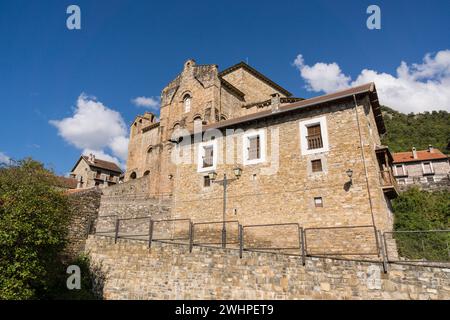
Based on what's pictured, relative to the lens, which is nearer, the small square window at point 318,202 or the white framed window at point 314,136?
the small square window at point 318,202

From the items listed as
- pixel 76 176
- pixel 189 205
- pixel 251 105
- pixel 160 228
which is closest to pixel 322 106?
pixel 189 205

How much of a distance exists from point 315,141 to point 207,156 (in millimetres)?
6020

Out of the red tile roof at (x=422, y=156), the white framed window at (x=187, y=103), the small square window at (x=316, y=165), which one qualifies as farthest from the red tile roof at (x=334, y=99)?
the red tile roof at (x=422, y=156)

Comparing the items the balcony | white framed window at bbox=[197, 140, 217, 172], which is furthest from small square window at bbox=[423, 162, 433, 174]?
white framed window at bbox=[197, 140, 217, 172]

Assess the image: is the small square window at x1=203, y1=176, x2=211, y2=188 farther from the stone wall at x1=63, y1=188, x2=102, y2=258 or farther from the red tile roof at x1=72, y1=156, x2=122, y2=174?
the red tile roof at x1=72, y1=156, x2=122, y2=174

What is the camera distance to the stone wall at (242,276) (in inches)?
311

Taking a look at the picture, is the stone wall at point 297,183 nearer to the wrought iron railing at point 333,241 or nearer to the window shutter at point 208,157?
the window shutter at point 208,157

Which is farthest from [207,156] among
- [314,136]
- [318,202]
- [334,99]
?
[334,99]

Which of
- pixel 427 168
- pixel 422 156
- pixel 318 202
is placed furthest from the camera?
pixel 422 156

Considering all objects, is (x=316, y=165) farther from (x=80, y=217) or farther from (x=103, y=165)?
(x=103, y=165)

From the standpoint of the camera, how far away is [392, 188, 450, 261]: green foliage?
36.8 feet

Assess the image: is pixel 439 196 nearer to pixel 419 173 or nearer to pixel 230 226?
pixel 419 173

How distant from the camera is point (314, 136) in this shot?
14469 mm

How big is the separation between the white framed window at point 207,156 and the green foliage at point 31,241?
7542 millimetres
